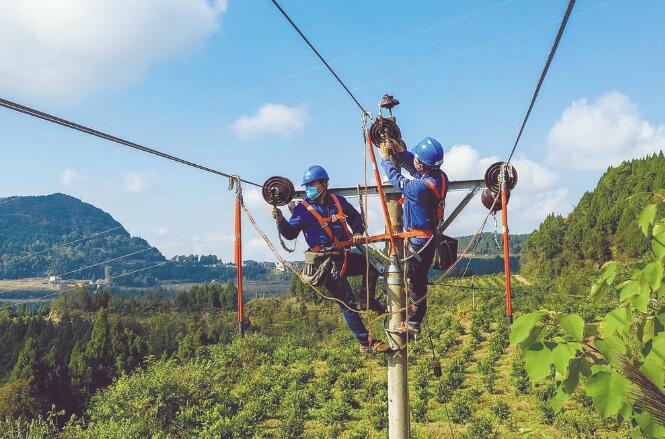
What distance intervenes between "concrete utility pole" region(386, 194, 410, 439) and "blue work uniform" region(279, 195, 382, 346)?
0.45 meters

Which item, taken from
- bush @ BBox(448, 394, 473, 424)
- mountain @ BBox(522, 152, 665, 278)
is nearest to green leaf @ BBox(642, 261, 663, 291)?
bush @ BBox(448, 394, 473, 424)

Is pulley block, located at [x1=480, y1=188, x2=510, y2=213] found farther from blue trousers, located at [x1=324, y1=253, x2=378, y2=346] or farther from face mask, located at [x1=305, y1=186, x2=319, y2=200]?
face mask, located at [x1=305, y1=186, x2=319, y2=200]

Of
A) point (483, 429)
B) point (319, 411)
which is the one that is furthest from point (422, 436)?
point (319, 411)

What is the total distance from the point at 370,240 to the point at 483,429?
47.3 feet

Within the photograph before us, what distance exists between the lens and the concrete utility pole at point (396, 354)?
498 cm


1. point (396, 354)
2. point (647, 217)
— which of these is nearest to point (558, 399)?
point (647, 217)

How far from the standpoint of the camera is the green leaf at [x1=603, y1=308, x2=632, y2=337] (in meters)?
1.97

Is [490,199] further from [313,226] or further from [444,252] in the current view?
[313,226]

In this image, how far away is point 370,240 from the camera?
18.0 feet

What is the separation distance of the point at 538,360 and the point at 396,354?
11.0 ft

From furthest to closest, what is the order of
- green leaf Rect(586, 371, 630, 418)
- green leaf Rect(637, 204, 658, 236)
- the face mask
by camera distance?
the face mask < green leaf Rect(637, 204, 658, 236) < green leaf Rect(586, 371, 630, 418)

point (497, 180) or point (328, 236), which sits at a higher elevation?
point (497, 180)

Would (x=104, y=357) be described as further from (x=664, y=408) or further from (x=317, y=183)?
(x=664, y=408)

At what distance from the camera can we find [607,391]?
1.73m
